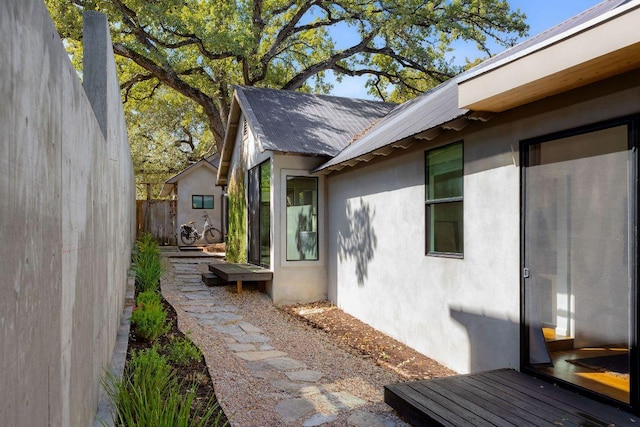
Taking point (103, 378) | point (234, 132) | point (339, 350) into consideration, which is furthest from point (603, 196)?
point (234, 132)

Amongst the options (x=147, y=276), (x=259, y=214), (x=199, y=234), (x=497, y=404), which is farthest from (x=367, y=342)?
(x=199, y=234)

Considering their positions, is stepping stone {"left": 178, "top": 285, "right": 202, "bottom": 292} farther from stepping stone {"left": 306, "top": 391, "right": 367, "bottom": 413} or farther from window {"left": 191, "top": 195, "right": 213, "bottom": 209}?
window {"left": 191, "top": 195, "right": 213, "bottom": 209}

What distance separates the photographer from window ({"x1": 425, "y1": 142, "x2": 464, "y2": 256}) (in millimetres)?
5230

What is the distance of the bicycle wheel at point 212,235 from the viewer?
19.4m

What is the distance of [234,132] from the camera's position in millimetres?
12398

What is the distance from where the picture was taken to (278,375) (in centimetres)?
477

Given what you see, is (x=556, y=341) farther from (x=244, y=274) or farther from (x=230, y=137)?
(x=230, y=137)

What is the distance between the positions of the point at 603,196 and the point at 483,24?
1429 centimetres

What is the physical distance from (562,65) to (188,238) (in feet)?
55.5

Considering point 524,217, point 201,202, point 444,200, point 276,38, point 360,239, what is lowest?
point 360,239

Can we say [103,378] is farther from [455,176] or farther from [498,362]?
[455,176]

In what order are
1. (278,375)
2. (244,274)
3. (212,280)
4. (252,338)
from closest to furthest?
1. (278,375)
2. (252,338)
3. (244,274)
4. (212,280)

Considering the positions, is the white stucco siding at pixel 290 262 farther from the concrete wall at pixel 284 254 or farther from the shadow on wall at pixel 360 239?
the shadow on wall at pixel 360 239

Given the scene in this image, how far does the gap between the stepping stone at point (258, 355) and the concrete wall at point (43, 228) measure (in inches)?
107
